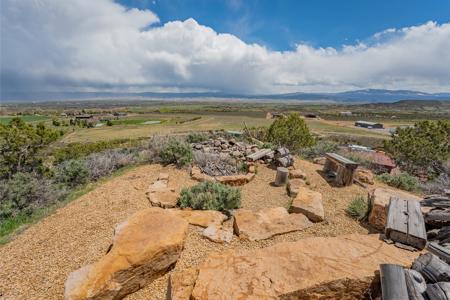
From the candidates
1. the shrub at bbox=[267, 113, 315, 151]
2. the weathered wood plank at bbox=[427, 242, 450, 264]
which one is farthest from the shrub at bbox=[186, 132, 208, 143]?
the weathered wood plank at bbox=[427, 242, 450, 264]

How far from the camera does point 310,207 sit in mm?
4754

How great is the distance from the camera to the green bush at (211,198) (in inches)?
195

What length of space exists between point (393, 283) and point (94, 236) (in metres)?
4.23

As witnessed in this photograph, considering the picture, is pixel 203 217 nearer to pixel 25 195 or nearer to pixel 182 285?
pixel 182 285

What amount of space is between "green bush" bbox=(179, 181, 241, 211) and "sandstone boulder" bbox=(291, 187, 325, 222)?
49.0 inches

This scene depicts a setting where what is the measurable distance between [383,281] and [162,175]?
19.4 feet

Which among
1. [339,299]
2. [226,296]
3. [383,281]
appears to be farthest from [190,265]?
[383,281]

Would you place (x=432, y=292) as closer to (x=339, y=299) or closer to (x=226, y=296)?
(x=339, y=299)

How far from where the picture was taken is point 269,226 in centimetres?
419

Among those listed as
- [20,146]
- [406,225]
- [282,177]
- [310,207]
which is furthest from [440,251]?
[20,146]

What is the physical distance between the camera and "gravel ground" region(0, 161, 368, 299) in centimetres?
320

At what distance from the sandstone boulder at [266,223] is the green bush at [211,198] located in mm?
691

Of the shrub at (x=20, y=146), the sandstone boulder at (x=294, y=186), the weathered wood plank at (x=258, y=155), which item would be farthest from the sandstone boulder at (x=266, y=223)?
the shrub at (x=20, y=146)

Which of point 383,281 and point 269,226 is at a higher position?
point 383,281
